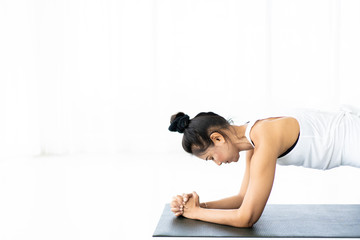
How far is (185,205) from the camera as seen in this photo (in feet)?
7.41

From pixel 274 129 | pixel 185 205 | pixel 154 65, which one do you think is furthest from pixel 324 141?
pixel 154 65

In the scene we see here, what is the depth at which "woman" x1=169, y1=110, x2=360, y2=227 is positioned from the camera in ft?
6.31

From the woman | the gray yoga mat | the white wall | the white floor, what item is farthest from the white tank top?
the white wall

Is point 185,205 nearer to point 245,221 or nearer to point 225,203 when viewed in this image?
point 225,203

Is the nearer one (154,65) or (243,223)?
(243,223)

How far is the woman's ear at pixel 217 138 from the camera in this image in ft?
6.47

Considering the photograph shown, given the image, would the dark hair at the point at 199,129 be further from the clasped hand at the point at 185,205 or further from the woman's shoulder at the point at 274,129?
the clasped hand at the point at 185,205

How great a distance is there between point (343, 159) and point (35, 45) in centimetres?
406

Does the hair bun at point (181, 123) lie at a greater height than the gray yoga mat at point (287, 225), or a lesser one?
greater

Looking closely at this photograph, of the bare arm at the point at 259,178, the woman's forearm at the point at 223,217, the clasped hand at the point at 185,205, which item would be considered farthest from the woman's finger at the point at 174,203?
the bare arm at the point at 259,178

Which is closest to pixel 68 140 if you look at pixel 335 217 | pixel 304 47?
pixel 304 47

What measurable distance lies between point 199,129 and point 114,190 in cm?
149

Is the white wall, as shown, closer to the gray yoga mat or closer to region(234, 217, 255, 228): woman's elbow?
the gray yoga mat

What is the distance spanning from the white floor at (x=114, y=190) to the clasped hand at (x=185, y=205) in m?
0.17
